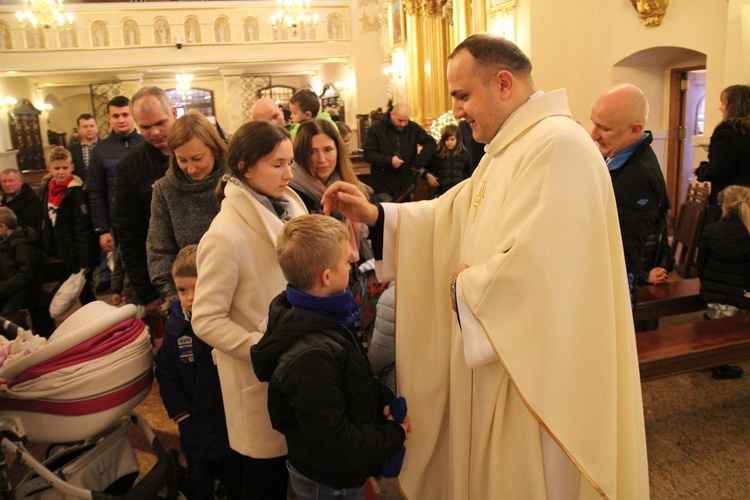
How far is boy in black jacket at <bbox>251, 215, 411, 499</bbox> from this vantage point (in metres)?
1.53

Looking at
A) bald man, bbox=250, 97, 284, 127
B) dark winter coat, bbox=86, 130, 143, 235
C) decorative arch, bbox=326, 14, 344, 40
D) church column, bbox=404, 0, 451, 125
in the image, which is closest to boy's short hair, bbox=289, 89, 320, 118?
bald man, bbox=250, 97, 284, 127

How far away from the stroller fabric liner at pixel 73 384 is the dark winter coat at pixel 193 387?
123 millimetres

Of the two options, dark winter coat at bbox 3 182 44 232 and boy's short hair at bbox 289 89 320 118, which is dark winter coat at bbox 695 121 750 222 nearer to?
boy's short hair at bbox 289 89 320 118

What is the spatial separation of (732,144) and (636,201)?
2177mm

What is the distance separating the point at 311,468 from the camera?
1.71 m

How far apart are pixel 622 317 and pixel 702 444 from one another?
162 cm

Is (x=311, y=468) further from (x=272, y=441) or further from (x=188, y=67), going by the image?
(x=188, y=67)

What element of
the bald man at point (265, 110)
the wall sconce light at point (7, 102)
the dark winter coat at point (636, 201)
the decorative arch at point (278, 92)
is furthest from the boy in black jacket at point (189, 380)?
the decorative arch at point (278, 92)

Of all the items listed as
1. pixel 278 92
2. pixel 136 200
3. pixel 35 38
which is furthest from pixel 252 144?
pixel 278 92

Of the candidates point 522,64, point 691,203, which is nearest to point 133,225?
point 522,64

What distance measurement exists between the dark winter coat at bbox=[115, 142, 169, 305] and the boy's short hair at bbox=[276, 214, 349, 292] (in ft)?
4.60

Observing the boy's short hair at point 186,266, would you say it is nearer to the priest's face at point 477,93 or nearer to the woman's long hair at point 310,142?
the woman's long hair at point 310,142

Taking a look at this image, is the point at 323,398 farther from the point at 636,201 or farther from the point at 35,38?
the point at 35,38

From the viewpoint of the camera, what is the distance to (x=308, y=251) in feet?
5.25
